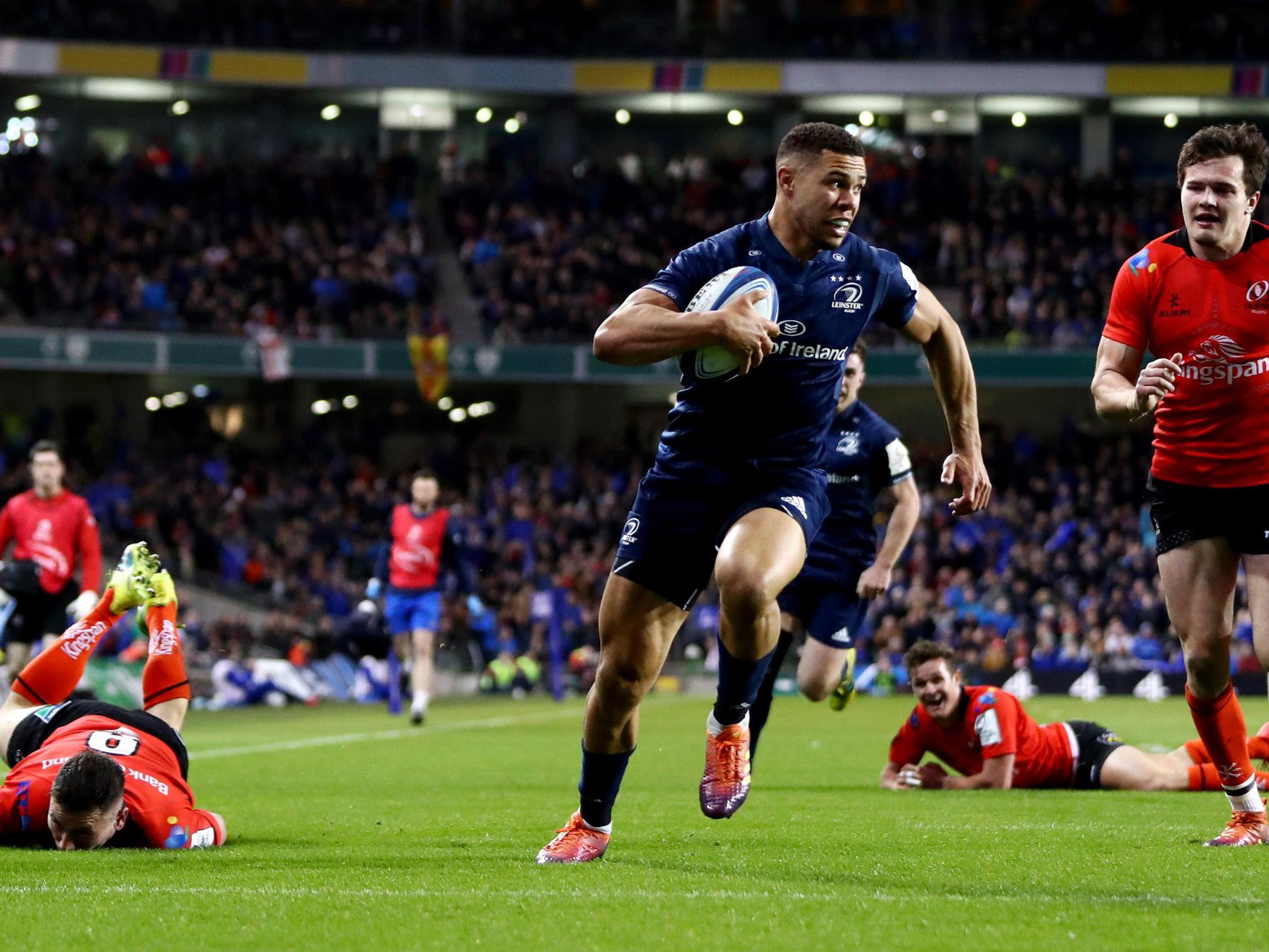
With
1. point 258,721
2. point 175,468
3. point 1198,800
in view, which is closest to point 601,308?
point 175,468

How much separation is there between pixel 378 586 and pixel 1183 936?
1329cm

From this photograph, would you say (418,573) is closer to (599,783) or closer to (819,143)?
(599,783)

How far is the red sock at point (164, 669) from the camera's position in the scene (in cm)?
761

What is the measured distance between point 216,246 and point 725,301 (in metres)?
32.9

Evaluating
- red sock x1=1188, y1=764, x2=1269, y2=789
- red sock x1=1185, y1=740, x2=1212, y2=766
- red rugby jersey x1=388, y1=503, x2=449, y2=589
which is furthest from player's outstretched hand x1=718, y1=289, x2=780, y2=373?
red rugby jersey x1=388, y1=503, x2=449, y2=589

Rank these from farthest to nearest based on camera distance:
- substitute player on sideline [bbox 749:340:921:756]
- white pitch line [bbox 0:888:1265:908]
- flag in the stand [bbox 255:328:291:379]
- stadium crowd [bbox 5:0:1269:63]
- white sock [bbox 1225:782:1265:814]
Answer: stadium crowd [bbox 5:0:1269:63] < flag in the stand [bbox 255:328:291:379] < substitute player on sideline [bbox 749:340:921:756] < white sock [bbox 1225:782:1265:814] < white pitch line [bbox 0:888:1265:908]

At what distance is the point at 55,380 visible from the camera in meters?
38.2

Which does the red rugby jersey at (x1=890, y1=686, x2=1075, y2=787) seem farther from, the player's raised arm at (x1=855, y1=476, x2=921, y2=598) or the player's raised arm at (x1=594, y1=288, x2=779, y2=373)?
the player's raised arm at (x1=594, y1=288, x2=779, y2=373)

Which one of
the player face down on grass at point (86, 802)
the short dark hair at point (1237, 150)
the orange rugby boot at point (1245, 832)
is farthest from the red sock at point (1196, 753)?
the player face down on grass at point (86, 802)

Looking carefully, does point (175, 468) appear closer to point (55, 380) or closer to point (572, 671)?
point (55, 380)

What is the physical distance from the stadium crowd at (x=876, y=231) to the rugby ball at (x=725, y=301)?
96.3ft

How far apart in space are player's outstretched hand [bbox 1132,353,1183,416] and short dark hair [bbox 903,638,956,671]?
3730mm

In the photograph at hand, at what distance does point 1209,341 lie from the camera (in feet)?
21.2

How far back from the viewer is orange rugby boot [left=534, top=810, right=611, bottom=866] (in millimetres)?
6180
